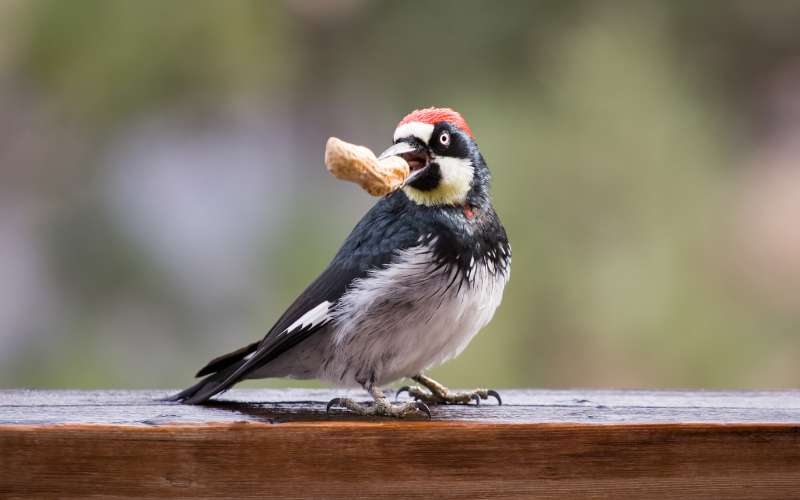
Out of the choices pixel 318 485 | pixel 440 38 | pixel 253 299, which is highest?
pixel 440 38

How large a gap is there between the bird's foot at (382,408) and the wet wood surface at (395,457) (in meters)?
0.11

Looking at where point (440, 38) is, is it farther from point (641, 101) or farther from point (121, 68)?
point (121, 68)

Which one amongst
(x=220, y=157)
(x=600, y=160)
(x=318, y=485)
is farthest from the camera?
(x=220, y=157)

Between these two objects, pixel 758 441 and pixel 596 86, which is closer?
pixel 758 441

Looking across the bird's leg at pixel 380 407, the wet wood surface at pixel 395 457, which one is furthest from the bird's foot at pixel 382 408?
the wet wood surface at pixel 395 457

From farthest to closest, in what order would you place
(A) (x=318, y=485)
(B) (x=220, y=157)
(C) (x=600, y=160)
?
(B) (x=220, y=157) < (C) (x=600, y=160) < (A) (x=318, y=485)

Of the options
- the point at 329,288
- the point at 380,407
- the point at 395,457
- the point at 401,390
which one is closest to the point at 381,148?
the point at 401,390

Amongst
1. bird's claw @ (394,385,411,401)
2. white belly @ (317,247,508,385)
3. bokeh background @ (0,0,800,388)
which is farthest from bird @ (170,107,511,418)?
bokeh background @ (0,0,800,388)

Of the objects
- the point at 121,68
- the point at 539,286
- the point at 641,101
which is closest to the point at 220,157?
the point at 121,68

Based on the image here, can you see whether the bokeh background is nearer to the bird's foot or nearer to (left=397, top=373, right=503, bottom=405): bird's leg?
(left=397, top=373, right=503, bottom=405): bird's leg

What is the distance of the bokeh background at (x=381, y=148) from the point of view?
3158 mm

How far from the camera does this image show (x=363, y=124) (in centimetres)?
340

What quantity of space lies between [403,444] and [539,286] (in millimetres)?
1861

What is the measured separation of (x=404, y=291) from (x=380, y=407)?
7.4 inches
